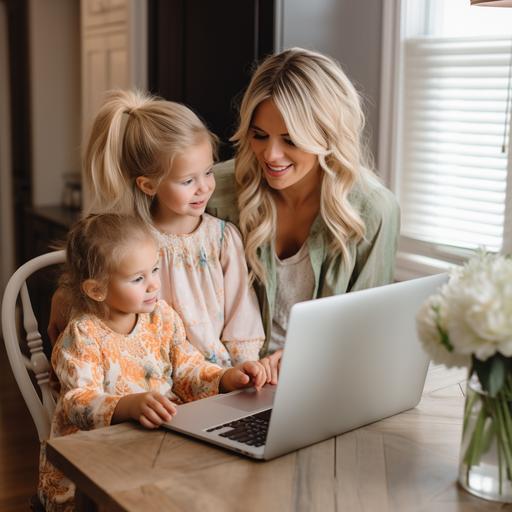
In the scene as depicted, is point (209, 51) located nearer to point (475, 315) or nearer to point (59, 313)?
point (59, 313)

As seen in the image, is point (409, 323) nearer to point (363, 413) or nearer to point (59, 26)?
point (363, 413)

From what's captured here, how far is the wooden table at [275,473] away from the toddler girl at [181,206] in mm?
516

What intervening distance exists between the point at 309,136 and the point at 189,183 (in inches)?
12.2

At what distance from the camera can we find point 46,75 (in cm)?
481

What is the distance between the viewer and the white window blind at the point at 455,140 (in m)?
2.55

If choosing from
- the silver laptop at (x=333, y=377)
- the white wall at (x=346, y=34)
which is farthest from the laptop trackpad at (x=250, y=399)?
the white wall at (x=346, y=34)

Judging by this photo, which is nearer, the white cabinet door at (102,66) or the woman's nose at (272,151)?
the woman's nose at (272,151)

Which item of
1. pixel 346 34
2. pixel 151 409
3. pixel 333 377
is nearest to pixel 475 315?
pixel 333 377

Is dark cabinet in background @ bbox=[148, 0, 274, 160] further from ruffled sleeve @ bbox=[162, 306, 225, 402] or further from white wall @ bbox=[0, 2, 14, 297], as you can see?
white wall @ bbox=[0, 2, 14, 297]

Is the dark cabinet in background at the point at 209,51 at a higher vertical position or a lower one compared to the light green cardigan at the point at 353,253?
higher

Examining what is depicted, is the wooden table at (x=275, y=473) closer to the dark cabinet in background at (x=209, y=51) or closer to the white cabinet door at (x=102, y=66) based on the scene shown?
the dark cabinet in background at (x=209, y=51)

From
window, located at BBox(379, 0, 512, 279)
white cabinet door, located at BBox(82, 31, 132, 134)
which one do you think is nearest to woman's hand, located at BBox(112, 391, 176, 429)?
window, located at BBox(379, 0, 512, 279)

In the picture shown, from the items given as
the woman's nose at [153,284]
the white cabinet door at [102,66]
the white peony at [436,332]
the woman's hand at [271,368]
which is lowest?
the woman's hand at [271,368]

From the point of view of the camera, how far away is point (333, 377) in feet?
4.29
